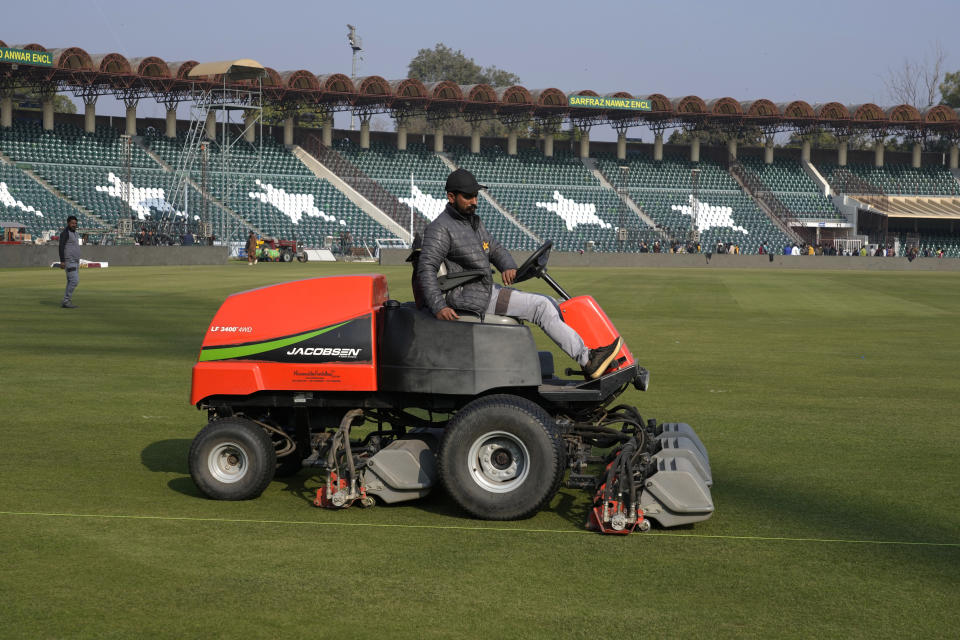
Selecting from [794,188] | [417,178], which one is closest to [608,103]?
[417,178]

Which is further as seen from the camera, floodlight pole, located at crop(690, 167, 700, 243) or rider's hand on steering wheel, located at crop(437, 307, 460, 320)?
floodlight pole, located at crop(690, 167, 700, 243)

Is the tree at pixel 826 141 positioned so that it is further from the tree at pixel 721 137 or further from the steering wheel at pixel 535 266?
the steering wheel at pixel 535 266

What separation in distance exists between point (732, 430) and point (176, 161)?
223 ft

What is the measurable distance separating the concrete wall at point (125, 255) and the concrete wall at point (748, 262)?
52.2 ft

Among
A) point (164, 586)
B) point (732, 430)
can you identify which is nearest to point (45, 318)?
point (732, 430)

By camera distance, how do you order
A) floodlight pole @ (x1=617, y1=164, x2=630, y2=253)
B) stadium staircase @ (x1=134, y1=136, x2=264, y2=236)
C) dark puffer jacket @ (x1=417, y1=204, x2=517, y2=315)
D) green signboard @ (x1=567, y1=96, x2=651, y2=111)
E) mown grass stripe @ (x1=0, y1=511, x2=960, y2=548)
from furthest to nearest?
1. green signboard @ (x1=567, y1=96, x2=651, y2=111)
2. floodlight pole @ (x1=617, y1=164, x2=630, y2=253)
3. stadium staircase @ (x1=134, y1=136, x2=264, y2=236)
4. dark puffer jacket @ (x1=417, y1=204, x2=517, y2=315)
5. mown grass stripe @ (x1=0, y1=511, x2=960, y2=548)

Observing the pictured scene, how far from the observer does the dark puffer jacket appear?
6754 millimetres

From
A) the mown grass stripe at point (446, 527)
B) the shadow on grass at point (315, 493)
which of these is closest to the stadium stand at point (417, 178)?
the shadow on grass at point (315, 493)

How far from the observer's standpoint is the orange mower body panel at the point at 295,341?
22.2 feet

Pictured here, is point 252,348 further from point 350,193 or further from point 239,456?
point 350,193

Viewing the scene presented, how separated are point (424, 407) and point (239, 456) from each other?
1.25 m

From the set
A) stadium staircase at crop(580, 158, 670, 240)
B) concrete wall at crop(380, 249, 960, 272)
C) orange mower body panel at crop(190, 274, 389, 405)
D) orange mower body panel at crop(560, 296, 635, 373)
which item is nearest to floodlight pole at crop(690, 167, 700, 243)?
stadium staircase at crop(580, 158, 670, 240)

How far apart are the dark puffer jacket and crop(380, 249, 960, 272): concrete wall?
199 ft

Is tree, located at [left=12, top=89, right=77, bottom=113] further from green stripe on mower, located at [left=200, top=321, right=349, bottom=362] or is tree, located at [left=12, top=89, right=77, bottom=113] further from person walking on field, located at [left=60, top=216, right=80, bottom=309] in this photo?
green stripe on mower, located at [left=200, top=321, right=349, bottom=362]
